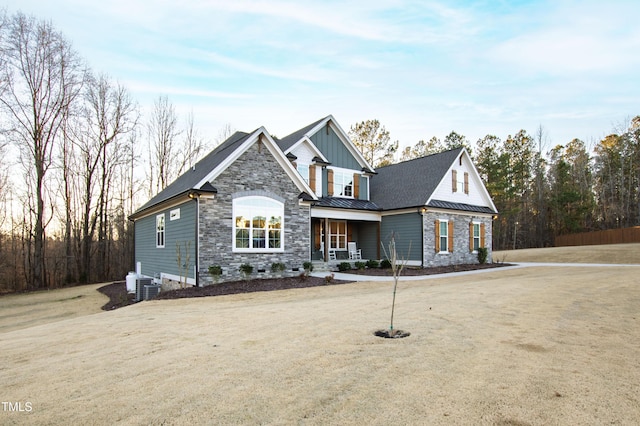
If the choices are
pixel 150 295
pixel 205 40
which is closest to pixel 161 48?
pixel 205 40

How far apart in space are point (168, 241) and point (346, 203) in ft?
27.9

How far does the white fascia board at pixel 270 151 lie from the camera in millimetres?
12624

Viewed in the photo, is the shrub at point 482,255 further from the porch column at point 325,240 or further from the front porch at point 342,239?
the porch column at point 325,240

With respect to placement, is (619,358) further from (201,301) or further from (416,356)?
(201,301)

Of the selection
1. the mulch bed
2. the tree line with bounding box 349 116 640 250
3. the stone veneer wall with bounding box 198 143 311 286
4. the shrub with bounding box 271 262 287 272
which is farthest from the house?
the tree line with bounding box 349 116 640 250

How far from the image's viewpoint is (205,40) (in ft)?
→ 46.0

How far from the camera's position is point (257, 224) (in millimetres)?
13625

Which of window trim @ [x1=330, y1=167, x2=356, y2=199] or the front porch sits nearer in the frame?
the front porch

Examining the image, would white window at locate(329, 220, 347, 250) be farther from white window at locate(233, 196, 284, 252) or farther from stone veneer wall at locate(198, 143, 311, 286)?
white window at locate(233, 196, 284, 252)

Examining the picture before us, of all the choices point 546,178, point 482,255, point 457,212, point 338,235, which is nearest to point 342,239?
point 338,235

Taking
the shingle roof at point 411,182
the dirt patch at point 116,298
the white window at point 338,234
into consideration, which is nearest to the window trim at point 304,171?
the white window at point 338,234

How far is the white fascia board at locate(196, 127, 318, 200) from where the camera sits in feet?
41.4

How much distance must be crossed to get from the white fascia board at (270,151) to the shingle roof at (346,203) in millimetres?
2670

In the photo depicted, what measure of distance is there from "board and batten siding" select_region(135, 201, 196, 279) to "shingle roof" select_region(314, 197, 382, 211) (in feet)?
19.8
